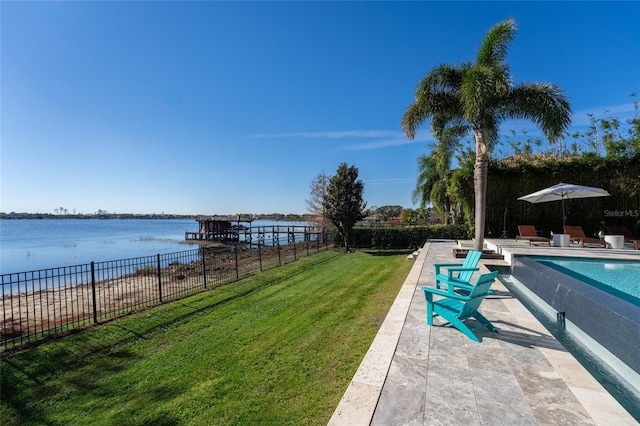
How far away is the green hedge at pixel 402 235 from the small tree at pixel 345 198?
1707 millimetres

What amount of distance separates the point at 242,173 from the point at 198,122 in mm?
15785

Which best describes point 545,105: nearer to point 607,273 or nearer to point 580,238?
point 607,273

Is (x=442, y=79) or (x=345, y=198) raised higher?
(x=442, y=79)

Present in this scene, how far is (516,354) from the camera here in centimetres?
335

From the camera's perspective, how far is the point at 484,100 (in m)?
8.65

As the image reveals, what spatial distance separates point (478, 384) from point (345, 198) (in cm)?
1479

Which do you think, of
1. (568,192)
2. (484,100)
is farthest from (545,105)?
(568,192)

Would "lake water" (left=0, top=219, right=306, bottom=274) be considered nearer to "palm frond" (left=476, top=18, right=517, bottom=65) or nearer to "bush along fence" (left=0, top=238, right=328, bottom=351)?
"bush along fence" (left=0, top=238, right=328, bottom=351)

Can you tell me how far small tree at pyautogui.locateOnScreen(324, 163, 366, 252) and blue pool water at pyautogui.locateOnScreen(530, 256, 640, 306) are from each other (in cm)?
956

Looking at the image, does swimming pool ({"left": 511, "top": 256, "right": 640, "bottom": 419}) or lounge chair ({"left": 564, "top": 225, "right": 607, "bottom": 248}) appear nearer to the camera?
swimming pool ({"left": 511, "top": 256, "right": 640, "bottom": 419})

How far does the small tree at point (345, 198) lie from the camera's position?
17.3m

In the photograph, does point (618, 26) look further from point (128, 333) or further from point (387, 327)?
point (128, 333)

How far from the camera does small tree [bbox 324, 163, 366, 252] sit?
680 inches

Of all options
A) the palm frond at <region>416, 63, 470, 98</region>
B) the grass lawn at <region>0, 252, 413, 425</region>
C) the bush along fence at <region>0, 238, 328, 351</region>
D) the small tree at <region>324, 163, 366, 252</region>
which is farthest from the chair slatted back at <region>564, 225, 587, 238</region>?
the bush along fence at <region>0, 238, 328, 351</region>
